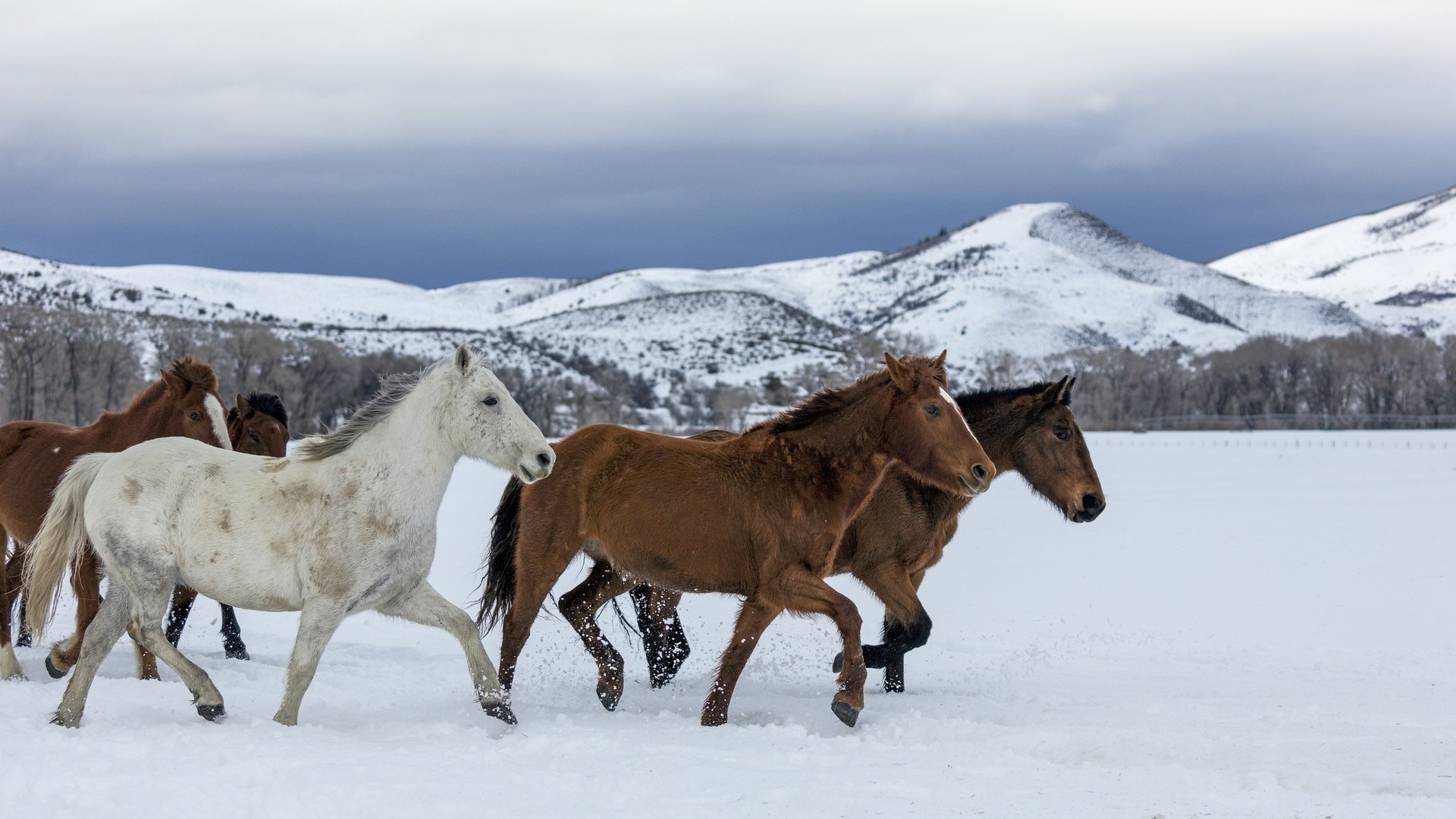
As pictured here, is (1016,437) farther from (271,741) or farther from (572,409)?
(572,409)

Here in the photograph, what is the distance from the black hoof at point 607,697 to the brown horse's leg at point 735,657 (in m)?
0.76

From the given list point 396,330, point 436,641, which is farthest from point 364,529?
point 396,330

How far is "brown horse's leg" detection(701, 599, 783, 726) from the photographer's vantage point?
19.6 ft

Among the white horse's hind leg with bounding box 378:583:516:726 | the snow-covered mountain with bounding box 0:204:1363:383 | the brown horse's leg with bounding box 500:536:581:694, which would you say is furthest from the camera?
the snow-covered mountain with bounding box 0:204:1363:383

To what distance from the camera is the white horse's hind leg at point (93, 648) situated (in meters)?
5.32

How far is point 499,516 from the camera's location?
7.35 m

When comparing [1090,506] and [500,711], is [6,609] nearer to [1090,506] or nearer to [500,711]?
[500,711]

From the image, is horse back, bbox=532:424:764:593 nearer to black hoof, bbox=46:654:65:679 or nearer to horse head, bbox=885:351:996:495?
horse head, bbox=885:351:996:495

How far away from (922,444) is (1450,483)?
73.1 feet

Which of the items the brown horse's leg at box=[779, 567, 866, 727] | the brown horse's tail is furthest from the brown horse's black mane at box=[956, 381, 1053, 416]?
the brown horse's tail

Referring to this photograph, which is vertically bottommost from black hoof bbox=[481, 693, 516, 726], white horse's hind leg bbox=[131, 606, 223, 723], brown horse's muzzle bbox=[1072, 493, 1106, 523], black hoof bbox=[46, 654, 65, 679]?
black hoof bbox=[46, 654, 65, 679]

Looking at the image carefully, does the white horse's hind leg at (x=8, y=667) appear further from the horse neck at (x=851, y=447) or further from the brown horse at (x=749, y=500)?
the horse neck at (x=851, y=447)

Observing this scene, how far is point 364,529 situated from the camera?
17.5 ft

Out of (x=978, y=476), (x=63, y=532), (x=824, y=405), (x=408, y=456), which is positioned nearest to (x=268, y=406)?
(x=63, y=532)
